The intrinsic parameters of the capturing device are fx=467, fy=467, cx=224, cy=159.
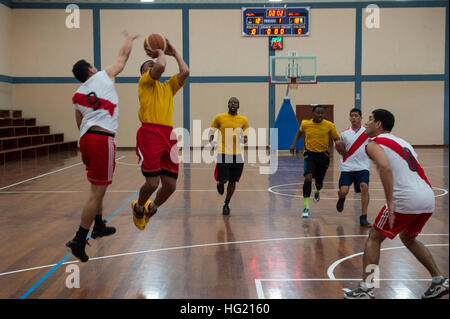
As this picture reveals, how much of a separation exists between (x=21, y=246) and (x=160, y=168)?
1845 millimetres

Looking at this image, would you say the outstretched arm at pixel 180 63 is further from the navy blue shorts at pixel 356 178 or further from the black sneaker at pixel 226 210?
the navy blue shorts at pixel 356 178

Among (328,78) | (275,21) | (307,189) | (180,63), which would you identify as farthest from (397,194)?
(328,78)

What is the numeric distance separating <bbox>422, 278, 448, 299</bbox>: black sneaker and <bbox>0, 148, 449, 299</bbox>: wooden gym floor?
0.18 metres

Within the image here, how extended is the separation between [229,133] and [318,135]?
4.30ft

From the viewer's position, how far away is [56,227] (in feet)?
19.8

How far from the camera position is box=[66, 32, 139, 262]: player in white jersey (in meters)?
3.91

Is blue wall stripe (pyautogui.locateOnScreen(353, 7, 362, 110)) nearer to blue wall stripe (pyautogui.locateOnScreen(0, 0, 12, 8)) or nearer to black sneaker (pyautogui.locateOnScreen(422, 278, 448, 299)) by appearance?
blue wall stripe (pyautogui.locateOnScreen(0, 0, 12, 8))

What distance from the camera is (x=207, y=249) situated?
16.2 feet

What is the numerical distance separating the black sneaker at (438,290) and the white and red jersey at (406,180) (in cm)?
51

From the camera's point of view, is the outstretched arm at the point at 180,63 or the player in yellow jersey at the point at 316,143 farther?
the player in yellow jersey at the point at 316,143

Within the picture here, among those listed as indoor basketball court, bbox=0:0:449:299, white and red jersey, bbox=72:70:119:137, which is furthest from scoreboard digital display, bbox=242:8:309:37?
white and red jersey, bbox=72:70:119:137

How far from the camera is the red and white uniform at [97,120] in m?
3.90

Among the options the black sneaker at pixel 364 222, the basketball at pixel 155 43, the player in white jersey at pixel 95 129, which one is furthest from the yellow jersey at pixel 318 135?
the player in white jersey at pixel 95 129

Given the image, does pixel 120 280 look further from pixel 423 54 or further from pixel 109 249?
pixel 423 54
